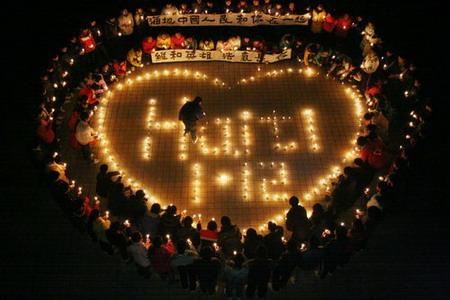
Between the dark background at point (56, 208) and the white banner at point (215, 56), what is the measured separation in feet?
12.0

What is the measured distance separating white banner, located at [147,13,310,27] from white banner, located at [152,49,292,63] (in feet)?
3.62

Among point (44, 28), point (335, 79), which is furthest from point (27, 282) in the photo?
point (335, 79)

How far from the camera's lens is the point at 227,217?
7.44m

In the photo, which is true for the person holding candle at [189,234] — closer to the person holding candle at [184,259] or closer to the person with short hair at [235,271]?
the person holding candle at [184,259]

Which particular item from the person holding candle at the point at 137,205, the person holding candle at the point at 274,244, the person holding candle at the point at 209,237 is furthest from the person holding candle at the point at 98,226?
the person holding candle at the point at 274,244

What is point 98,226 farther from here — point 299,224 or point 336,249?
point 336,249

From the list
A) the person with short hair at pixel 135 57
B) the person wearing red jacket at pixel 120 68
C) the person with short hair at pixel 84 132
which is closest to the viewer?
the person with short hair at pixel 84 132

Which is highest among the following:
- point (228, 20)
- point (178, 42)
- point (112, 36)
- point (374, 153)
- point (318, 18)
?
point (228, 20)

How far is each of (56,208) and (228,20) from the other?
810cm

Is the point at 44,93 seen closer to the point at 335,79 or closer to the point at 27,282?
the point at 27,282

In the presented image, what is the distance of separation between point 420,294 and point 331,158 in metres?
4.01

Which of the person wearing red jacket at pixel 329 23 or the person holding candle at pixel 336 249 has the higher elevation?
the person wearing red jacket at pixel 329 23

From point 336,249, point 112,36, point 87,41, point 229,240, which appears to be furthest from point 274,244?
point 112,36

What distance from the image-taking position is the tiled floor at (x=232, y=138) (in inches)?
378
